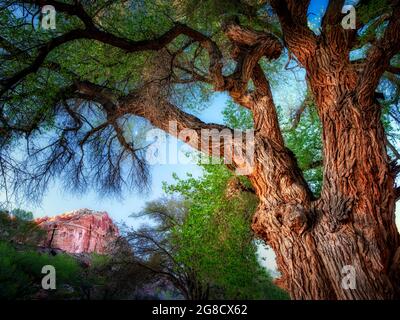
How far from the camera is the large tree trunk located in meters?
4.03

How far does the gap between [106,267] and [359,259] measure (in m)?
16.3

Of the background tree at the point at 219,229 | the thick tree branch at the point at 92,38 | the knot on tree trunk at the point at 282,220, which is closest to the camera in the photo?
the knot on tree trunk at the point at 282,220

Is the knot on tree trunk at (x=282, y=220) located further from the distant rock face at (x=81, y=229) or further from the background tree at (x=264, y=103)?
the distant rock face at (x=81, y=229)

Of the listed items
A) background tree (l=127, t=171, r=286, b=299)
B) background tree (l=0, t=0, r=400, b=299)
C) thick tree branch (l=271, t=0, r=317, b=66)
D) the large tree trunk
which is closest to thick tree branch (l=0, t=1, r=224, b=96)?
background tree (l=0, t=0, r=400, b=299)

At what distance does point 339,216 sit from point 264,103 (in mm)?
2179

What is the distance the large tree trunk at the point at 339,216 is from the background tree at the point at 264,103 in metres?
0.01

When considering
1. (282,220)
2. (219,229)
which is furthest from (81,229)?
(282,220)

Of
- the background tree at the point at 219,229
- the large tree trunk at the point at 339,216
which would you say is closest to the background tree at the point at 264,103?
the large tree trunk at the point at 339,216

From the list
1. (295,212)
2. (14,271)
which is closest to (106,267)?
(14,271)

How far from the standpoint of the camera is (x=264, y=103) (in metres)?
5.59

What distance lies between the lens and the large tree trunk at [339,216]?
4.03m

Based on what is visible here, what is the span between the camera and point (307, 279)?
4.14 metres
